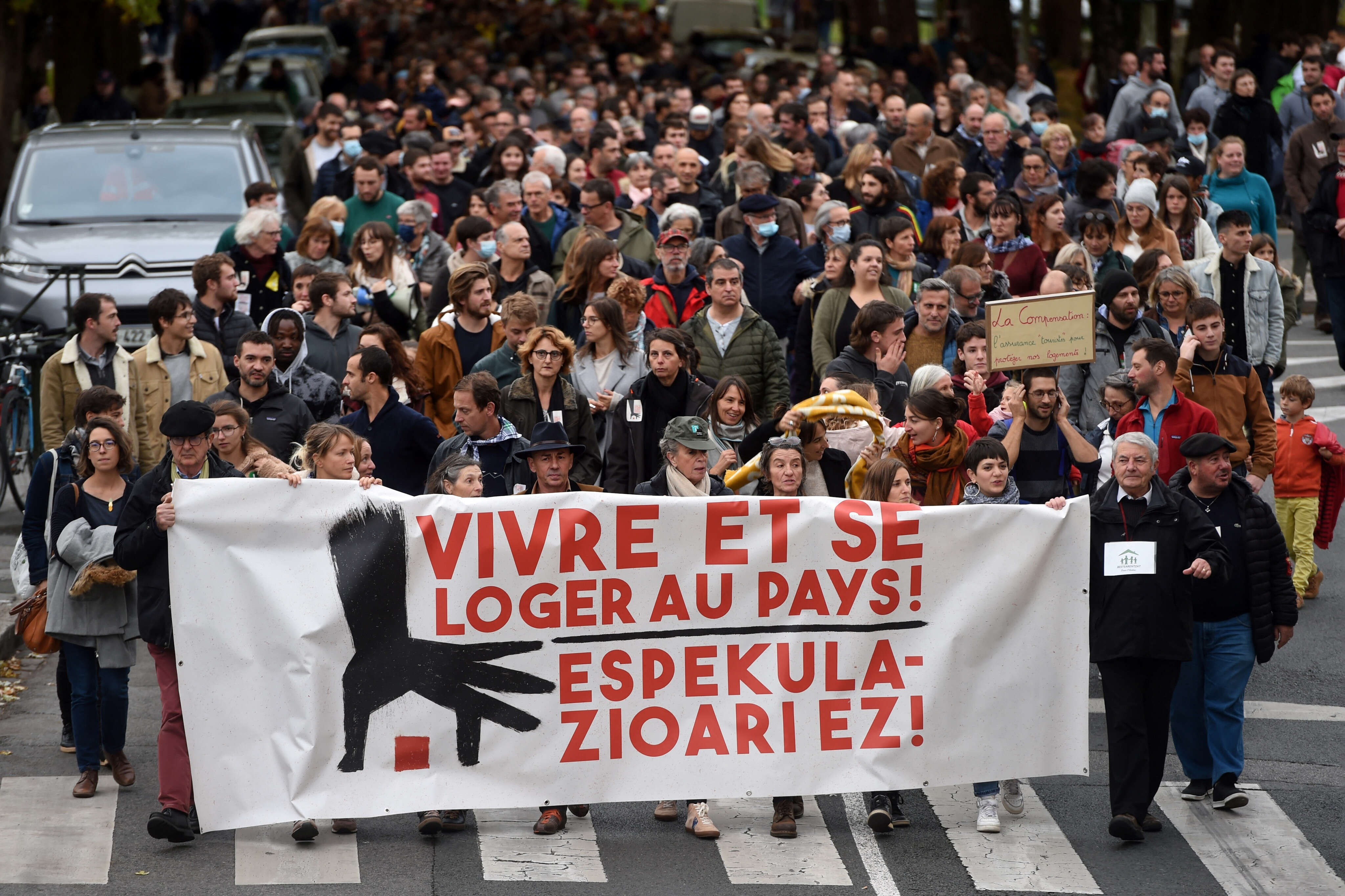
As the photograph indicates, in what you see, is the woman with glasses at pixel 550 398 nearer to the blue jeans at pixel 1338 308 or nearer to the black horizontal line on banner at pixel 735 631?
the black horizontal line on banner at pixel 735 631

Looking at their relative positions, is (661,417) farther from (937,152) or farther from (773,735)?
(937,152)

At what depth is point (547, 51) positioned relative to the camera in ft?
117

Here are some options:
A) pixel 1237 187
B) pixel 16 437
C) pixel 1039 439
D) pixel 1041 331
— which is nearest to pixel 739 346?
pixel 1039 439

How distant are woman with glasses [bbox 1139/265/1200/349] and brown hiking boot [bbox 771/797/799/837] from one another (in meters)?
4.75

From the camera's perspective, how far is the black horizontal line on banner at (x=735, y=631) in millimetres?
8367

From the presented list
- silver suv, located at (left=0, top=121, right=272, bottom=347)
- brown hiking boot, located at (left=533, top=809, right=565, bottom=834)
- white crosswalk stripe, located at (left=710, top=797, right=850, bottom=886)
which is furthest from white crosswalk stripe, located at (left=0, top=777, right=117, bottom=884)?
silver suv, located at (left=0, top=121, right=272, bottom=347)

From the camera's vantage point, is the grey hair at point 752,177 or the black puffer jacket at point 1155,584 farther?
the grey hair at point 752,177

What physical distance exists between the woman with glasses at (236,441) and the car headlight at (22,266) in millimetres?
6816

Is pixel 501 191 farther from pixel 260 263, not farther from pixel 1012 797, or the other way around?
pixel 1012 797

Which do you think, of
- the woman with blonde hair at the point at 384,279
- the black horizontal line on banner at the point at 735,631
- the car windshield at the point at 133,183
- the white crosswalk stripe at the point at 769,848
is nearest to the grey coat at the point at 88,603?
the black horizontal line on banner at the point at 735,631

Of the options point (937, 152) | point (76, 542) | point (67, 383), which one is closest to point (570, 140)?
point (937, 152)

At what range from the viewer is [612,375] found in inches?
440

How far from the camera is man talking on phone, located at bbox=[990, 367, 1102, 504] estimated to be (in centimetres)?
1000

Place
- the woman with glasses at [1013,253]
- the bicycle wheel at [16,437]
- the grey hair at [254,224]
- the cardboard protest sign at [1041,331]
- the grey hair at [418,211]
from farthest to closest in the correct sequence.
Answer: the grey hair at [418,211], the woman with glasses at [1013,253], the bicycle wheel at [16,437], the grey hair at [254,224], the cardboard protest sign at [1041,331]
